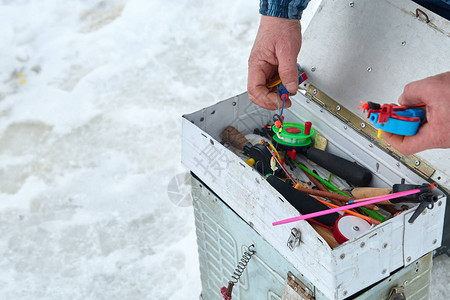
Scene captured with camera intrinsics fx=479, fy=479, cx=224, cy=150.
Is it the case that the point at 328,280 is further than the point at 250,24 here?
No

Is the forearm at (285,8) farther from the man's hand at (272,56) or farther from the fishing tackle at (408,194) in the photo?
the fishing tackle at (408,194)

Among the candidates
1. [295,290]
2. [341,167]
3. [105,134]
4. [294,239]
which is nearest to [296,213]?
[294,239]

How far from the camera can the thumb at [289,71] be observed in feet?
3.58

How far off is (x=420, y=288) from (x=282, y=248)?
1.13 feet

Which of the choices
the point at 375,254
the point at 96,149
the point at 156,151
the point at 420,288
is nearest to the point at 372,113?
the point at 375,254

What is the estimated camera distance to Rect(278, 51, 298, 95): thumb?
1090mm

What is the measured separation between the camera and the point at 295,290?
943 millimetres

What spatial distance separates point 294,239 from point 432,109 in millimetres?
326

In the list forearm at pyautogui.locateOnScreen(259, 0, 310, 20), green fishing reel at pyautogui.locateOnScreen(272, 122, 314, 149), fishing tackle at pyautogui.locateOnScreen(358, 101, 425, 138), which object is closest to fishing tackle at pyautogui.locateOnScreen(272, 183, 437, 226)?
fishing tackle at pyautogui.locateOnScreen(358, 101, 425, 138)

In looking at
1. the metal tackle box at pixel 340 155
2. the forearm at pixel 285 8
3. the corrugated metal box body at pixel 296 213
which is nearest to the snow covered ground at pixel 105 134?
the metal tackle box at pixel 340 155

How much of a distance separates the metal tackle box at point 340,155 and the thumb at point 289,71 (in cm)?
14

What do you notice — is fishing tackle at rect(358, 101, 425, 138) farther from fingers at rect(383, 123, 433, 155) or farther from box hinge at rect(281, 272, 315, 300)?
box hinge at rect(281, 272, 315, 300)

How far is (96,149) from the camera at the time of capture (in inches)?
92.3

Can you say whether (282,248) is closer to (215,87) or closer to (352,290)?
(352,290)
